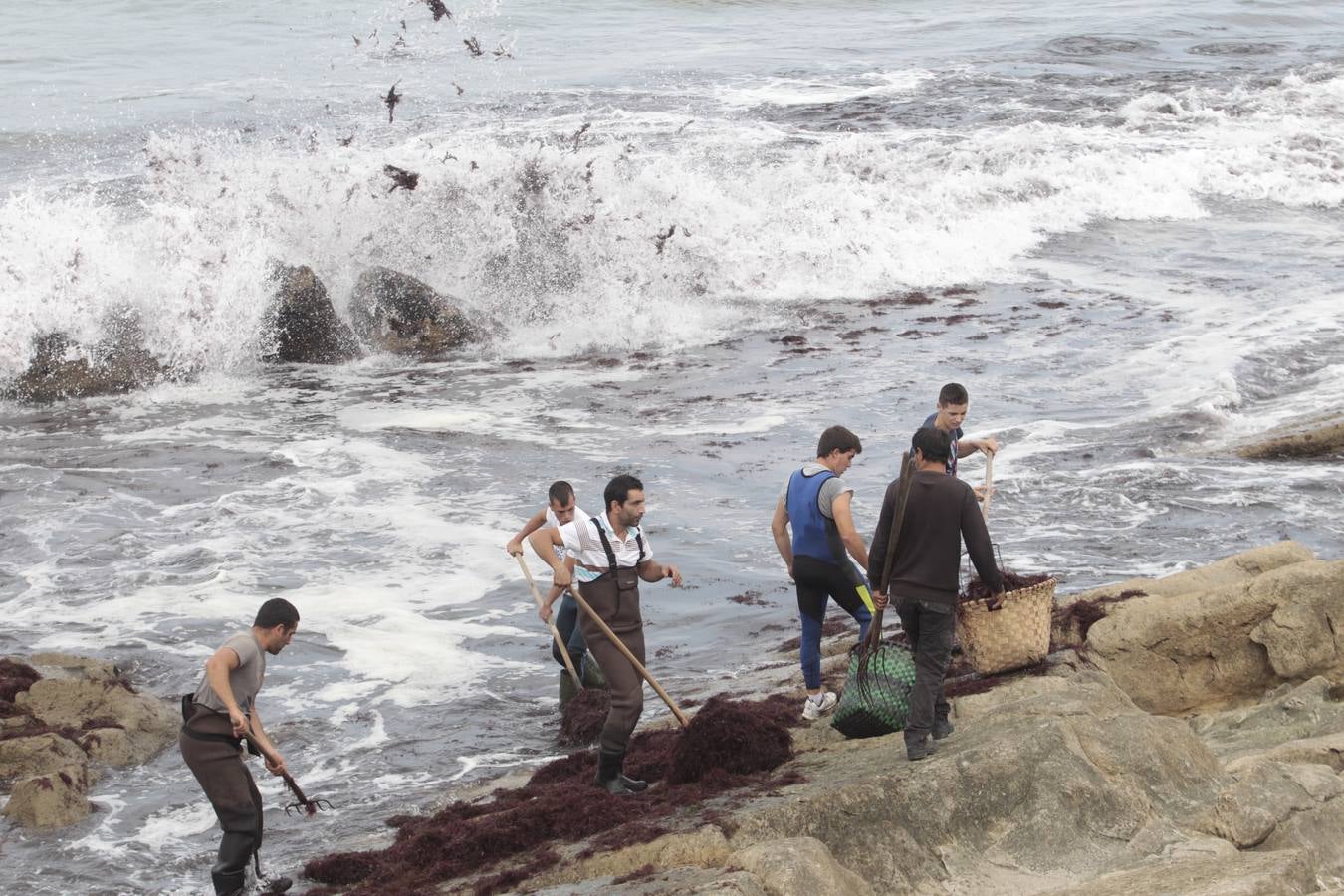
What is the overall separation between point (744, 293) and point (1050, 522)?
10.2m

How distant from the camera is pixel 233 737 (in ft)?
21.6

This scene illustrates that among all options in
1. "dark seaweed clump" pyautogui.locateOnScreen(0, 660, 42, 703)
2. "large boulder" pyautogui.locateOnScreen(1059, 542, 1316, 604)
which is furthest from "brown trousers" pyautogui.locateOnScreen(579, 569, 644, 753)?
"dark seaweed clump" pyautogui.locateOnScreen(0, 660, 42, 703)

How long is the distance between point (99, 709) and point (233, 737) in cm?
276

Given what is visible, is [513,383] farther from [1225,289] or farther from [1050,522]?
[1225,289]

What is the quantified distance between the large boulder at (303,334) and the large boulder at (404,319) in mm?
325

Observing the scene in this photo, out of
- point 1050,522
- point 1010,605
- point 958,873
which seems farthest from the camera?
point 1050,522

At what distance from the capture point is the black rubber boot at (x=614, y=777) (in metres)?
6.84

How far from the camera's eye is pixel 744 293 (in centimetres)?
2139

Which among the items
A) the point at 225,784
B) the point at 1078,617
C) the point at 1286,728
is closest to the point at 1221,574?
the point at 1078,617

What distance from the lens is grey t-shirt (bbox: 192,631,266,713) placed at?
6.54 metres

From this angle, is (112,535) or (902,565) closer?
(902,565)

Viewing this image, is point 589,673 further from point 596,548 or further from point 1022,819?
point 1022,819

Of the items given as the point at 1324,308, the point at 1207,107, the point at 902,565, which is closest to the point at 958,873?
the point at 902,565

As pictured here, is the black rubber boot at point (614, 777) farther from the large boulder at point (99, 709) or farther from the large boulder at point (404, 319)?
the large boulder at point (404, 319)
